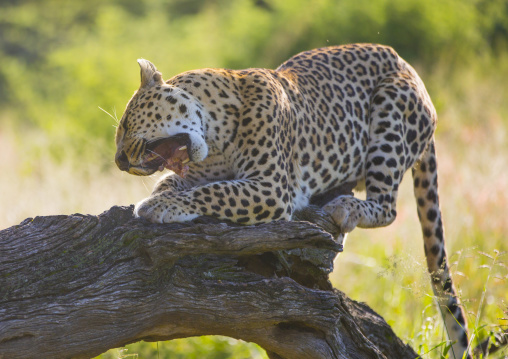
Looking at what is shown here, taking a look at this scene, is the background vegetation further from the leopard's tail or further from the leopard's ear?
the leopard's ear

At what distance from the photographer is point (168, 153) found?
6.06m

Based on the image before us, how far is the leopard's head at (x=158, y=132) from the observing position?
5.92 m

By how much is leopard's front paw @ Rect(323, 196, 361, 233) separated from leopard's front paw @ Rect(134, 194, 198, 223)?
1653 mm

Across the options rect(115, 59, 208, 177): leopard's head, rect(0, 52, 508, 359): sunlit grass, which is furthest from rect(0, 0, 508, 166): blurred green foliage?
rect(115, 59, 208, 177): leopard's head

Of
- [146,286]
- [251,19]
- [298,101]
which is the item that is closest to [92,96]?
[251,19]

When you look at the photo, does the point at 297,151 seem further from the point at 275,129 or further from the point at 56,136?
the point at 56,136

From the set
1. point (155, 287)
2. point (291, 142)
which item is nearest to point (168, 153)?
point (155, 287)

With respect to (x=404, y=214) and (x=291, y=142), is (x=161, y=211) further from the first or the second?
(x=404, y=214)

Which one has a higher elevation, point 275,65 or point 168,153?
point 275,65

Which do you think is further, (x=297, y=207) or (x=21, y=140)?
(x=21, y=140)

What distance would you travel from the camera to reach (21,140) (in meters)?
21.7

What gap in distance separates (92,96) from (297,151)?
44.2ft

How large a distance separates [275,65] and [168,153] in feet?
61.6

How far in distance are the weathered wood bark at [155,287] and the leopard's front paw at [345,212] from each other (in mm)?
969
